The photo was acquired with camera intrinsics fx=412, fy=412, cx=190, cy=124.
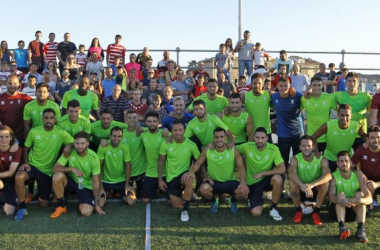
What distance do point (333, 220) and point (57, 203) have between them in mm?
4833

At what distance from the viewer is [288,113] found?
8078mm

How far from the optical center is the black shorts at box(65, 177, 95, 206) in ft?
23.2

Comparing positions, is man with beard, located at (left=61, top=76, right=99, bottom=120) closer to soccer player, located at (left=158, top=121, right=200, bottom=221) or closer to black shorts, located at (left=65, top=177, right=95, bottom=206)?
black shorts, located at (left=65, top=177, right=95, bottom=206)

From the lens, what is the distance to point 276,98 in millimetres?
8125

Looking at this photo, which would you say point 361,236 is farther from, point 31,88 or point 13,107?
point 31,88

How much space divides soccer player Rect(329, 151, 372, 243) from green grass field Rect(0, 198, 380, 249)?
216mm

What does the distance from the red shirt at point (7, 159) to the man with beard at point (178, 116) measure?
272 centimetres

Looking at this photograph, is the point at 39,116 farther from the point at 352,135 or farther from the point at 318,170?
the point at 352,135

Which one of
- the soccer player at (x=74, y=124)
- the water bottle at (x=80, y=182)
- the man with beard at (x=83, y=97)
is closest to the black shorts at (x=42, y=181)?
the water bottle at (x=80, y=182)

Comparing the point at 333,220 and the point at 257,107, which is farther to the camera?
the point at 257,107

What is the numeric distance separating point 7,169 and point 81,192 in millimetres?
1352

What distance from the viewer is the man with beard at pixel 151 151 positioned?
7.66 meters

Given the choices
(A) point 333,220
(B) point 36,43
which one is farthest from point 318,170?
(B) point 36,43

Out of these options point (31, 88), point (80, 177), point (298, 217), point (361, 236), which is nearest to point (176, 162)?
point (80, 177)
